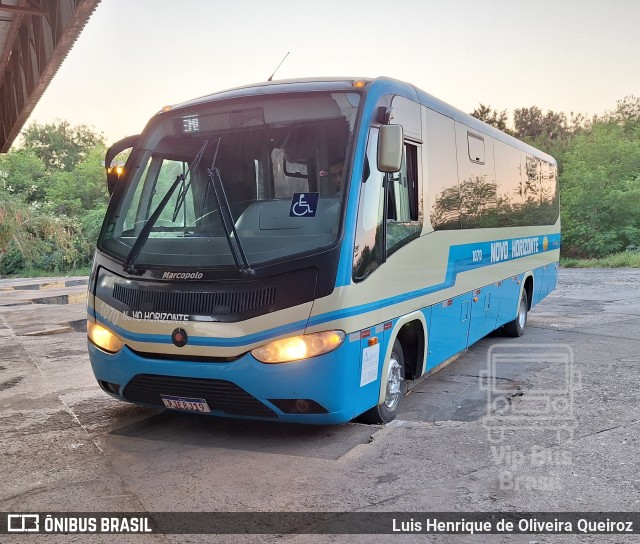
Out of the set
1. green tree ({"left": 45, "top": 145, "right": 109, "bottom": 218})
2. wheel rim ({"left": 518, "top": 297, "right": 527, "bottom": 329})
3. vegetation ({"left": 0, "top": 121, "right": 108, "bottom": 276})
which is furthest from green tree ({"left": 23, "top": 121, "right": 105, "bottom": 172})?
wheel rim ({"left": 518, "top": 297, "right": 527, "bottom": 329})

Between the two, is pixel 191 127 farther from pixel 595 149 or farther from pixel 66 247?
pixel 66 247

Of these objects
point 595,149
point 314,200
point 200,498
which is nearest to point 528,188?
point 314,200

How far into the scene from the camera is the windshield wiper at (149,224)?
5.43m

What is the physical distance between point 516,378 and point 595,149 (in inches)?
1535

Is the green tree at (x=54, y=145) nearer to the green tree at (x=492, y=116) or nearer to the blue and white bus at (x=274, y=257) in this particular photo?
the green tree at (x=492, y=116)

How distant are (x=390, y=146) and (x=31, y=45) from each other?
27.9 ft

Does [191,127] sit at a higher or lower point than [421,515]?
higher

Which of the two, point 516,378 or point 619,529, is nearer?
point 619,529

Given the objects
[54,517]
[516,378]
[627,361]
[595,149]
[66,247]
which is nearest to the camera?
[54,517]

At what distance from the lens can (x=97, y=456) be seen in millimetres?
5133

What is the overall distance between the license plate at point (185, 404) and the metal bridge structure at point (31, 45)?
5.50 meters

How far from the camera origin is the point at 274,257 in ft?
16.5

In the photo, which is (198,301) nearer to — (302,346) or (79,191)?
(302,346)

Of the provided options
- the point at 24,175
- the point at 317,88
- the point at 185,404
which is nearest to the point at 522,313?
the point at 317,88
